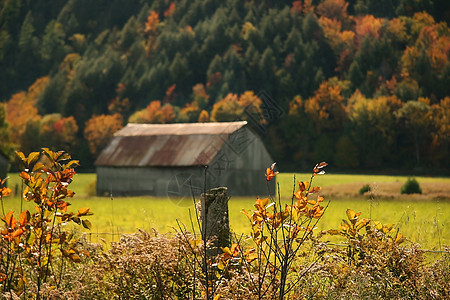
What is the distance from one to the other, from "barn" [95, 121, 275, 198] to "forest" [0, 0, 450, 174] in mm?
12970

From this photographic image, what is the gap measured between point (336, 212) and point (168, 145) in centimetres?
1579

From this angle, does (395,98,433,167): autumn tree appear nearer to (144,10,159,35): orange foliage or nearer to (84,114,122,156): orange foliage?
(84,114,122,156): orange foliage

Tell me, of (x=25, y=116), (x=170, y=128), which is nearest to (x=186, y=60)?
(x=25, y=116)

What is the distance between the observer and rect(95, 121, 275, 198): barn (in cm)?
3409

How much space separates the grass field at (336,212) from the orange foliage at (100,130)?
5290cm

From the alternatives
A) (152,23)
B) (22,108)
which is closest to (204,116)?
(22,108)

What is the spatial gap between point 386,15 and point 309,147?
34510 millimetres

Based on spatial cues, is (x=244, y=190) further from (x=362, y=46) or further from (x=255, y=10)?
(x=255, y=10)

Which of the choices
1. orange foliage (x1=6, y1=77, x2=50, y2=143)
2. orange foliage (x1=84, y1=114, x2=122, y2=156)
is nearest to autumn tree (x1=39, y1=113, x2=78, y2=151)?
orange foliage (x1=84, y1=114, x2=122, y2=156)

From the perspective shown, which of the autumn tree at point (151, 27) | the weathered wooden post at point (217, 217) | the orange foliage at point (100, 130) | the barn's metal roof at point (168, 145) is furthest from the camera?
the autumn tree at point (151, 27)

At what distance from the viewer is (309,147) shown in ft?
273

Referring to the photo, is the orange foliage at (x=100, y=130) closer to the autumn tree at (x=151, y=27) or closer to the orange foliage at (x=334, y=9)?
the autumn tree at (x=151, y=27)

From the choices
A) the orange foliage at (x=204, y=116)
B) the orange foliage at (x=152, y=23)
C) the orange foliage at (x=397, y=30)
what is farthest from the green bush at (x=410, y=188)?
the orange foliage at (x=152, y=23)

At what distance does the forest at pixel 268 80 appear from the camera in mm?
74625
